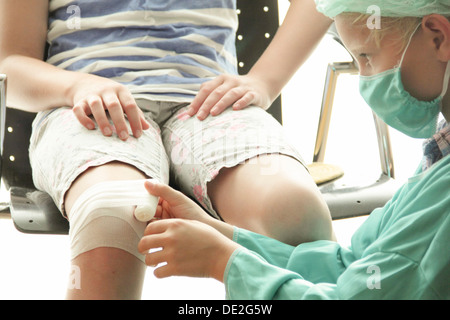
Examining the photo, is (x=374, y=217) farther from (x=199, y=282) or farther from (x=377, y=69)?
(x=199, y=282)

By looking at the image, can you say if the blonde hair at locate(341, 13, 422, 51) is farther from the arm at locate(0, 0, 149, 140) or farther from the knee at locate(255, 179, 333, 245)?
the arm at locate(0, 0, 149, 140)

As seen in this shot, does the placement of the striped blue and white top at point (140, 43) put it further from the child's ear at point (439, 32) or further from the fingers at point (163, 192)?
the child's ear at point (439, 32)

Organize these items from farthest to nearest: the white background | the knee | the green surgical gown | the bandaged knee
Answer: the white background → the knee → the bandaged knee → the green surgical gown

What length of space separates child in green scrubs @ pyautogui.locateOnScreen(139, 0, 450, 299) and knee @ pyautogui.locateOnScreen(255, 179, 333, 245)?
50mm

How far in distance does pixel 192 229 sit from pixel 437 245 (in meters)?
0.29

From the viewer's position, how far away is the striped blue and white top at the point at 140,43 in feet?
3.81

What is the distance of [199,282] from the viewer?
168 cm

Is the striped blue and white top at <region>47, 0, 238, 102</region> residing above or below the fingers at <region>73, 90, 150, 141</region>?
above

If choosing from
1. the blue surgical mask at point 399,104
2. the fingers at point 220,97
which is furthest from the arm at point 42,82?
the blue surgical mask at point 399,104

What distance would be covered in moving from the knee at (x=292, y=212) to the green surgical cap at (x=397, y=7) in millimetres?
266

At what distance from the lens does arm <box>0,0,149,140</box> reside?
1003 mm

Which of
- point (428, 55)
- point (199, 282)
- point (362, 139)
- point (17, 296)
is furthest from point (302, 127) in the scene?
point (428, 55)

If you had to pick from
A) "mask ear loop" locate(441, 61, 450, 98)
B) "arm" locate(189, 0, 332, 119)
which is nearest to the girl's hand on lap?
"arm" locate(189, 0, 332, 119)

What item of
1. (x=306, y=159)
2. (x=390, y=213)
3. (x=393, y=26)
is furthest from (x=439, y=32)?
(x=306, y=159)
